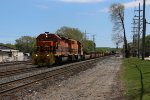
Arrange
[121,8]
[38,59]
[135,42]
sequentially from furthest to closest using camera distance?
[135,42]
[121,8]
[38,59]

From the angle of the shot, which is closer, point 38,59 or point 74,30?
point 38,59

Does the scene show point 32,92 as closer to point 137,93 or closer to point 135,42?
point 137,93

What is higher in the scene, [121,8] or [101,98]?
[121,8]

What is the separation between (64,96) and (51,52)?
29.5 metres

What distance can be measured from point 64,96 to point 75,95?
495 millimetres

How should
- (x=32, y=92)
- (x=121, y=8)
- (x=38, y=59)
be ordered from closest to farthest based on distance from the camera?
(x=32, y=92), (x=38, y=59), (x=121, y=8)

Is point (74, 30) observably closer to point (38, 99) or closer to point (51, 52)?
point (51, 52)

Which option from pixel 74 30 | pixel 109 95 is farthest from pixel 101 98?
pixel 74 30

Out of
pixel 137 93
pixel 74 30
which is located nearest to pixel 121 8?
pixel 74 30

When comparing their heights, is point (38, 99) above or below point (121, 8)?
below

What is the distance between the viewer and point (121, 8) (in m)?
111

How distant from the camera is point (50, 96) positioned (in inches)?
673

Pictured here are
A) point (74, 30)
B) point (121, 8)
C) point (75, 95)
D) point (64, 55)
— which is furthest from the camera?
point (74, 30)

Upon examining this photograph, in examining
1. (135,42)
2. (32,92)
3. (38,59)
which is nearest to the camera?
(32,92)
